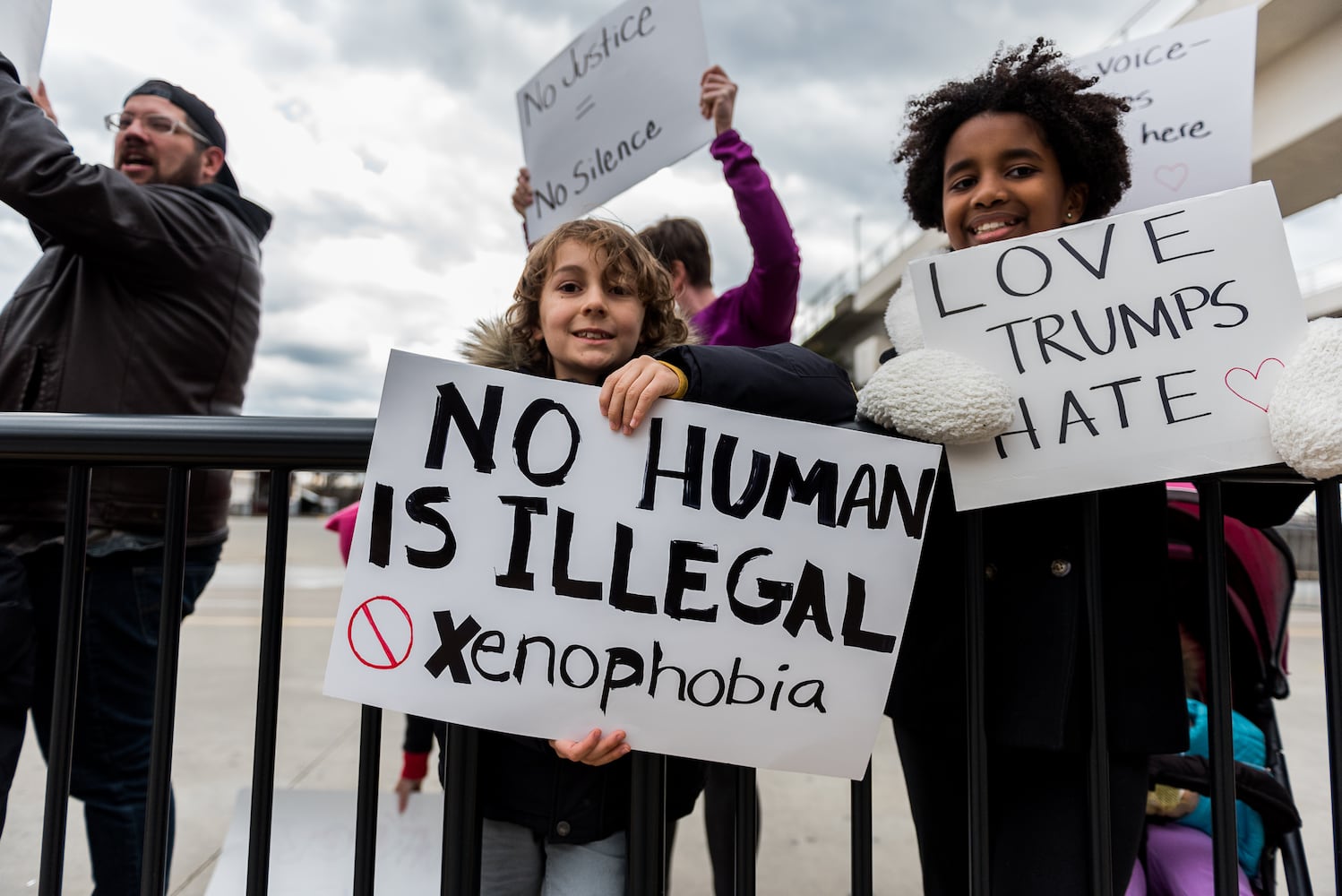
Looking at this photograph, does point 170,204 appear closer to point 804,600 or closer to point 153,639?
point 153,639

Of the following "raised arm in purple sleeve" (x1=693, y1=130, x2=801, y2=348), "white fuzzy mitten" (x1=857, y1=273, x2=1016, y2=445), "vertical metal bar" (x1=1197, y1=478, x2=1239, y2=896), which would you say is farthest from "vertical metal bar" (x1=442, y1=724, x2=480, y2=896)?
"raised arm in purple sleeve" (x1=693, y1=130, x2=801, y2=348)

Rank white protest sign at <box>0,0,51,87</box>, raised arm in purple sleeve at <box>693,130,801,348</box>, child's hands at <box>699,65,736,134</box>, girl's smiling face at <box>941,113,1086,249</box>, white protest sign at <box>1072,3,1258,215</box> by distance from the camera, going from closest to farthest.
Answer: girl's smiling face at <box>941,113,1086,249</box> → white protest sign at <box>0,0,51,87</box> → white protest sign at <box>1072,3,1258,215</box> → raised arm in purple sleeve at <box>693,130,801,348</box> → child's hands at <box>699,65,736,134</box>

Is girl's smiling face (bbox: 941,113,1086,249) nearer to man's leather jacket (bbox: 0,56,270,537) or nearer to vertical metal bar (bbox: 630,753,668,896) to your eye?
vertical metal bar (bbox: 630,753,668,896)

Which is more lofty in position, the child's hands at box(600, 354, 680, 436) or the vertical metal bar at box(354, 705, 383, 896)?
the child's hands at box(600, 354, 680, 436)

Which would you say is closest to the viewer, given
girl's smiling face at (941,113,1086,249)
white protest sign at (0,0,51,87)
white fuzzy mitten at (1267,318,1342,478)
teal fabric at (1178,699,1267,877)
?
white fuzzy mitten at (1267,318,1342,478)

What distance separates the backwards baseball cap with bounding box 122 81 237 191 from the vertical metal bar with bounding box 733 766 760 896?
201cm

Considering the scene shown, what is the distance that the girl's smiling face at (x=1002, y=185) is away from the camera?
1.40 m

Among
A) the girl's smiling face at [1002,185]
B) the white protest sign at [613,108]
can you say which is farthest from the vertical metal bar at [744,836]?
the white protest sign at [613,108]

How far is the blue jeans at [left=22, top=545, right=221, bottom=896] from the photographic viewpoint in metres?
1.79

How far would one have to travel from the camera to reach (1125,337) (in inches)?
47.3

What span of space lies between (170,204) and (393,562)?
1.32 metres

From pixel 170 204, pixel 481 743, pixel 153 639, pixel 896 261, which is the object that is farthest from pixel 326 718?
pixel 896 261

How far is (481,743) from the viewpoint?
50.3 inches

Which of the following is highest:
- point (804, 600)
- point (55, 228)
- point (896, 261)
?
point (896, 261)
